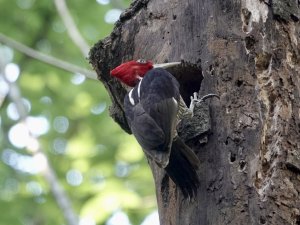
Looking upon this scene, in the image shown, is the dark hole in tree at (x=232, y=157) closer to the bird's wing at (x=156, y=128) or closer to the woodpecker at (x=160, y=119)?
the woodpecker at (x=160, y=119)

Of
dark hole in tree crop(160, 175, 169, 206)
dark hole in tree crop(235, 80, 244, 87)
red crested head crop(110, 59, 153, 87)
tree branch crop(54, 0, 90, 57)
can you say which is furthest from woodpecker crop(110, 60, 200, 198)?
tree branch crop(54, 0, 90, 57)

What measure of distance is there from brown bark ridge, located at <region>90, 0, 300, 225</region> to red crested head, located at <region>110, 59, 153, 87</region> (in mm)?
103

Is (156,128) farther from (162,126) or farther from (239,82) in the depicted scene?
(239,82)

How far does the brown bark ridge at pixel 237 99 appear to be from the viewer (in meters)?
2.86

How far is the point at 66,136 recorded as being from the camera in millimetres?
7473

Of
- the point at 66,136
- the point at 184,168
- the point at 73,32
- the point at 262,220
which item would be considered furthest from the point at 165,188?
the point at 66,136

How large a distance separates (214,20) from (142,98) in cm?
55

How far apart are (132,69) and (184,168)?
0.73 metres

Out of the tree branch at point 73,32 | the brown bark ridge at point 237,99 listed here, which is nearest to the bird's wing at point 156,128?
the brown bark ridge at point 237,99

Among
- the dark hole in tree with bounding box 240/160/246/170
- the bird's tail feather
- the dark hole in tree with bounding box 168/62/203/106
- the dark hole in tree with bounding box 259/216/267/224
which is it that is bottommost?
the dark hole in tree with bounding box 259/216/267/224

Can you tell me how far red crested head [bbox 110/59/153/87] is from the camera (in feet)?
11.7

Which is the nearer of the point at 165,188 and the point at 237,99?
the point at 237,99

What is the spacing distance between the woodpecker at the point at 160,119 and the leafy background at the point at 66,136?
101 inches

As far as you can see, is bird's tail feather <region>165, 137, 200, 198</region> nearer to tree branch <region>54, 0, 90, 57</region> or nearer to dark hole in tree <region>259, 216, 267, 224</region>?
dark hole in tree <region>259, 216, 267, 224</region>
